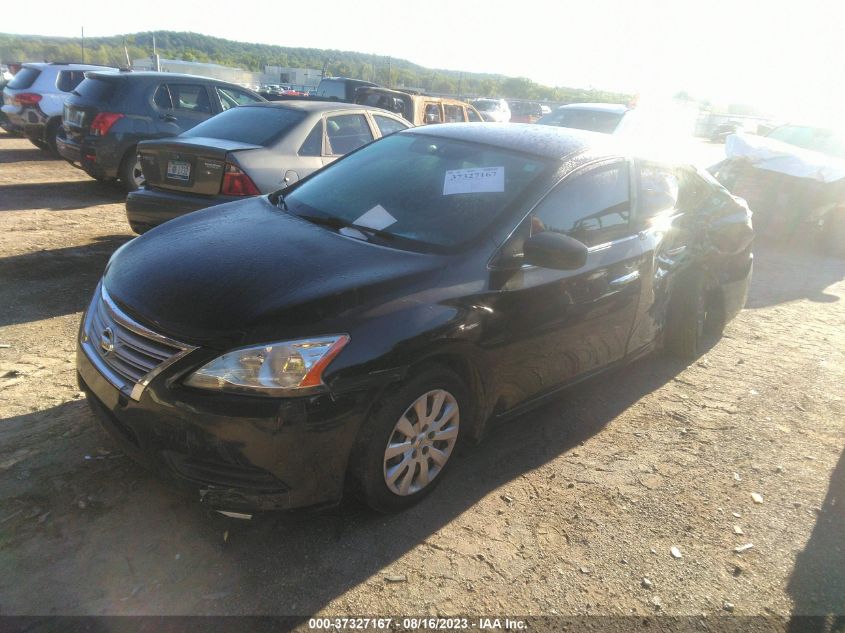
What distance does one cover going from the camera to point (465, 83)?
6750 cm

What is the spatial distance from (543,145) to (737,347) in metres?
2.99

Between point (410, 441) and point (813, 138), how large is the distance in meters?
11.3

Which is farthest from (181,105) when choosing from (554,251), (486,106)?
(486,106)

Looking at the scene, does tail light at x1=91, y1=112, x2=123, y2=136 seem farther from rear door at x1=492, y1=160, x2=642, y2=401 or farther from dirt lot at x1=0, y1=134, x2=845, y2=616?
rear door at x1=492, y1=160, x2=642, y2=401

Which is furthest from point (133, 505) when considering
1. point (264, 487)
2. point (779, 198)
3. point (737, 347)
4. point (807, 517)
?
point (779, 198)

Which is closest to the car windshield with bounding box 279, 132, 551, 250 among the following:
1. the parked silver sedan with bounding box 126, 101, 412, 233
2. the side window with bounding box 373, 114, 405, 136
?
the parked silver sedan with bounding box 126, 101, 412, 233

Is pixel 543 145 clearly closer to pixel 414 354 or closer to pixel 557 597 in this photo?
pixel 414 354

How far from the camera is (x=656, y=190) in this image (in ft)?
14.0

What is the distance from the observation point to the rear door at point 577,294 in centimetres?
Answer: 325

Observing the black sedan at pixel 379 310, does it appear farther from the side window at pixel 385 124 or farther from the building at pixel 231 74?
the building at pixel 231 74

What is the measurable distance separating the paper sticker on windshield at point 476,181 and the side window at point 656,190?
3.49ft

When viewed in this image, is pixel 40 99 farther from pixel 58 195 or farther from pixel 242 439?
pixel 242 439

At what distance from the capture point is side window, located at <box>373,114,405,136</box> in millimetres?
7469

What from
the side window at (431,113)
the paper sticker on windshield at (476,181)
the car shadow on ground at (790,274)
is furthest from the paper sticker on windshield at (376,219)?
the side window at (431,113)
